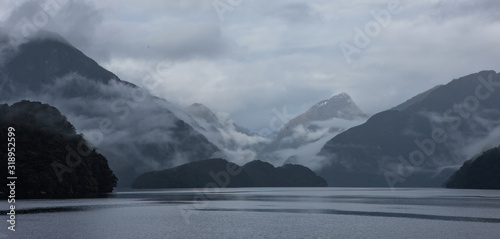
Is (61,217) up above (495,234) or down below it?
above

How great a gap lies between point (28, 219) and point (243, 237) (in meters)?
53.9

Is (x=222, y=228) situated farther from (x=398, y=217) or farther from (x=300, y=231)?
(x=398, y=217)

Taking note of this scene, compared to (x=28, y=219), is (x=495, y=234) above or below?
below

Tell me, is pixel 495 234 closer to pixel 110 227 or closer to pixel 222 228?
pixel 222 228

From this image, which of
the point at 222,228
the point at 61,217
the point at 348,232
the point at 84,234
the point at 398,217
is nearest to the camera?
the point at 84,234

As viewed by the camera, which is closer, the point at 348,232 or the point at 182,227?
the point at 348,232

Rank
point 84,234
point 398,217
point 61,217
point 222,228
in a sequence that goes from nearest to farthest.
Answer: point 84,234 < point 222,228 < point 61,217 < point 398,217

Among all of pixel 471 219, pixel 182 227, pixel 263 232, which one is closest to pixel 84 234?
pixel 182 227

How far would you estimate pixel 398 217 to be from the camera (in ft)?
A: 489

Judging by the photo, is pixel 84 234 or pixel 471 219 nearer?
pixel 84 234

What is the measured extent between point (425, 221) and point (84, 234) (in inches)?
3116

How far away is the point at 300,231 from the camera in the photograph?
114 metres

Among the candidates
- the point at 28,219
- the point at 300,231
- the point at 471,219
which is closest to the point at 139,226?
the point at 28,219

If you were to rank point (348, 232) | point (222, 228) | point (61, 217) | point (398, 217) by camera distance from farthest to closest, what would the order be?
point (398, 217) < point (61, 217) < point (222, 228) < point (348, 232)
